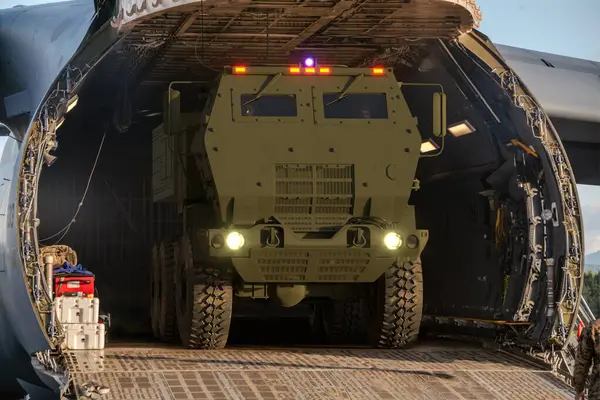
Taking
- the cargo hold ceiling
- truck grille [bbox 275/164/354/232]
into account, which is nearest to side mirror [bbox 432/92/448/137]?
the cargo hold ceiling

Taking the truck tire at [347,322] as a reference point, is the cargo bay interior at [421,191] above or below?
above

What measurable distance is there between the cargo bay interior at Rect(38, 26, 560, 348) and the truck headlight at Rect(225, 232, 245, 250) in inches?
76.4

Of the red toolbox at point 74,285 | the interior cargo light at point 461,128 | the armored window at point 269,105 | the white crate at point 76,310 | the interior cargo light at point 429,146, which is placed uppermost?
the armored window at point 269,105

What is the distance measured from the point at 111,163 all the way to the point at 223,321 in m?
6.74

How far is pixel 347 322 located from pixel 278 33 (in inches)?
145

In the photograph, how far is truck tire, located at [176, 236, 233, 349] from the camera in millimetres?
12297

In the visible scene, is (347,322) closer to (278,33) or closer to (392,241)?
(392,241)

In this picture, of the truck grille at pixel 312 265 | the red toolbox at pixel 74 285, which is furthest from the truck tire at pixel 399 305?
the red toolbox at pixel 74 285

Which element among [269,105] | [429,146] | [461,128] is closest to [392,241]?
[269,105]

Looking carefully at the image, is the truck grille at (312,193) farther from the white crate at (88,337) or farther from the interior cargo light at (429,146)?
the interior cargo light at (429,146)

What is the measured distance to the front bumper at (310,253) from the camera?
1184 cm

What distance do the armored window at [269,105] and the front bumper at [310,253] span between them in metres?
1.28

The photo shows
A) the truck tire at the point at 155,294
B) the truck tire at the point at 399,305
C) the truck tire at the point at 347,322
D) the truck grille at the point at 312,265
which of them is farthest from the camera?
the truck tire at the point at 155,294

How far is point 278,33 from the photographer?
43.3 feet
